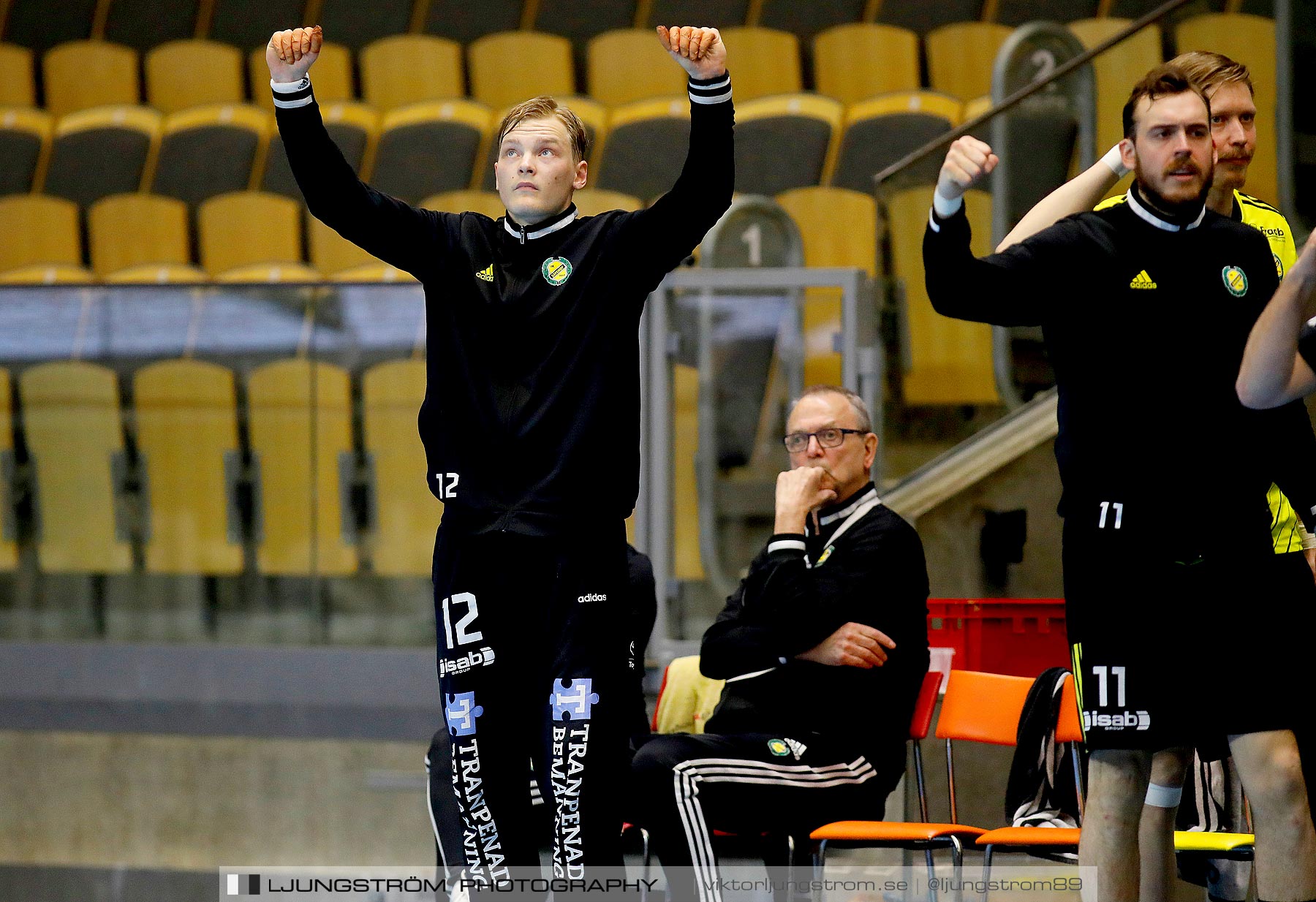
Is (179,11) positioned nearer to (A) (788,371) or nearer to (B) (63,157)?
(B) (63,157)

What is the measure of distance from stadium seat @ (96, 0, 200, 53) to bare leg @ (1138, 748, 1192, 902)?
7691 mm

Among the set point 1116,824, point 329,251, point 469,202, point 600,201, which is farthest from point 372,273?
point 1116,824

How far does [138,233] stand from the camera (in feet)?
25.2

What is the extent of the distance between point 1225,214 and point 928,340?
1.73 meters

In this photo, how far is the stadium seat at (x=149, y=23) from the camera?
9.01m

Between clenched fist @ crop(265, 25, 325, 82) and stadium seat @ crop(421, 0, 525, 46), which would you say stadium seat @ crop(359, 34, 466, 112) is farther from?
clenched fist @ crop(265, 25, 325, 82)

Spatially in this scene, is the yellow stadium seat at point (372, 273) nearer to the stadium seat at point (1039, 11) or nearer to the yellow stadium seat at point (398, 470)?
the yellow stadium seat at point (398, 470)

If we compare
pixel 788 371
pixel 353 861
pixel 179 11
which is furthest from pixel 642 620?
pixel 179 11

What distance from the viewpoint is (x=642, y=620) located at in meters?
3.96

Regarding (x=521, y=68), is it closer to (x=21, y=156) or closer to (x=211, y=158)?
(x=211, y=158)

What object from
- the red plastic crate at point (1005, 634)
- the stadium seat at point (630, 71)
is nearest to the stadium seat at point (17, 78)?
the stadium seat at point (630, 71)

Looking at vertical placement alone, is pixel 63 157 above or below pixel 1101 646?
above

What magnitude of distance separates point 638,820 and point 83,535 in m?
3.07

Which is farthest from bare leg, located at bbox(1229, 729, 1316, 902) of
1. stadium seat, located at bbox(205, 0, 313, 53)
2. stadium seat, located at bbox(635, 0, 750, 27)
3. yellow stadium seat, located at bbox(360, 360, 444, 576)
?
→ stadium seat, located at bbox(205, 0, 313, 53)
